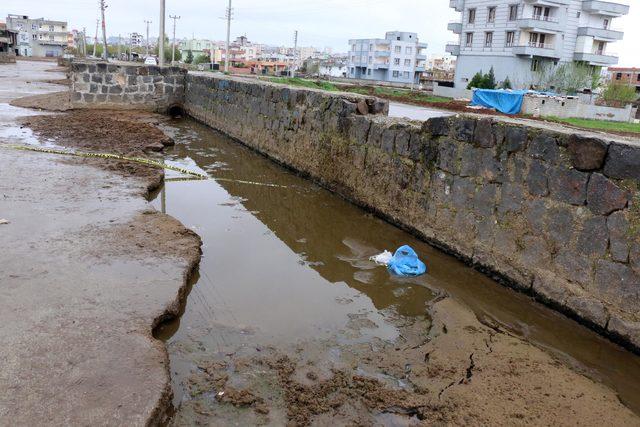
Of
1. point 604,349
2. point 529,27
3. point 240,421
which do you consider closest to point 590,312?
point 604,349

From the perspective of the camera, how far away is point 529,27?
53.3m

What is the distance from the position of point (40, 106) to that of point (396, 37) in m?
104

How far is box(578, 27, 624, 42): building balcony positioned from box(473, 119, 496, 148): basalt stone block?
2452 inches

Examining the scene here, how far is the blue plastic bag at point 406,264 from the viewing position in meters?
5.20

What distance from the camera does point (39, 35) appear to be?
12488 cm

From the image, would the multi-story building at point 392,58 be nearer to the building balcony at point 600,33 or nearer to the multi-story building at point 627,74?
the multi-story building at point 627,74

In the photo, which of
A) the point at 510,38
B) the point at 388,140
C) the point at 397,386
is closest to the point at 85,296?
the point at 397,386

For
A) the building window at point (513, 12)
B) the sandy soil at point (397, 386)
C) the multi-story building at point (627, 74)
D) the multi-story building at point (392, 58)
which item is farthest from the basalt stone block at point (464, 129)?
the multi-story building at point (392, 58)

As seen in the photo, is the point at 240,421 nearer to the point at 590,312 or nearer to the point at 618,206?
the point at 590,312

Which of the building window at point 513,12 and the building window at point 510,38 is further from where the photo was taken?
the building window at point 510,38

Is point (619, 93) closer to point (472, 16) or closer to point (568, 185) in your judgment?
point (472, 16)

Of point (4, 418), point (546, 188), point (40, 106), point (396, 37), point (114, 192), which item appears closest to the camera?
point (4, 418)

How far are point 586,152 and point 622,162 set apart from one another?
1.04ft

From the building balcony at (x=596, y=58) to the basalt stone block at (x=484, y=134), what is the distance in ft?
204
